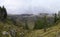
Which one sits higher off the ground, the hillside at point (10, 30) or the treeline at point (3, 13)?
the treeline at point (3, 13)

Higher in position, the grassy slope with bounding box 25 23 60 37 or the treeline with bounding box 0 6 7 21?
the treeline with bounding box 0 6 7 21

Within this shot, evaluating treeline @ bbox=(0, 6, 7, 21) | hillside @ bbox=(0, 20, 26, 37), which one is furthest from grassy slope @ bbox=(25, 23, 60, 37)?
treeline @ bbox=(0, 6, 7, 21)

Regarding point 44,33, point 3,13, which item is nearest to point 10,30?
point 3,13

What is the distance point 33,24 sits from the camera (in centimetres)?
384

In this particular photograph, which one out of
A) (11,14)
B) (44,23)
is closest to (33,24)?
(44,23)

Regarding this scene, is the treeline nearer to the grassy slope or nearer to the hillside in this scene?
the hillside

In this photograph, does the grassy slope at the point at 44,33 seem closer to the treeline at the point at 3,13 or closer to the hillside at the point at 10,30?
the hillside at the point at 10,30

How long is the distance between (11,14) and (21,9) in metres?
0.30

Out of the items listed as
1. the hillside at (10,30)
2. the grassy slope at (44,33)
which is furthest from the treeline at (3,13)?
the grassy slope at (44,33)

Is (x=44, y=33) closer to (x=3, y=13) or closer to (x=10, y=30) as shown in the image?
(x=10, y=30)

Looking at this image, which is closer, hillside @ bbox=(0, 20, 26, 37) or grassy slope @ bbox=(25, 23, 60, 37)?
hillside @ bbox=(0, 20, 26, 37)

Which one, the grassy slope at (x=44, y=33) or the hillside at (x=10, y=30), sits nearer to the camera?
the hillside at (x=10, y=30)

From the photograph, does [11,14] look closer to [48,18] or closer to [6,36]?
[6,36]

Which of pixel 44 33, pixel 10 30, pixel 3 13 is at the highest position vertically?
pixel 3 13
